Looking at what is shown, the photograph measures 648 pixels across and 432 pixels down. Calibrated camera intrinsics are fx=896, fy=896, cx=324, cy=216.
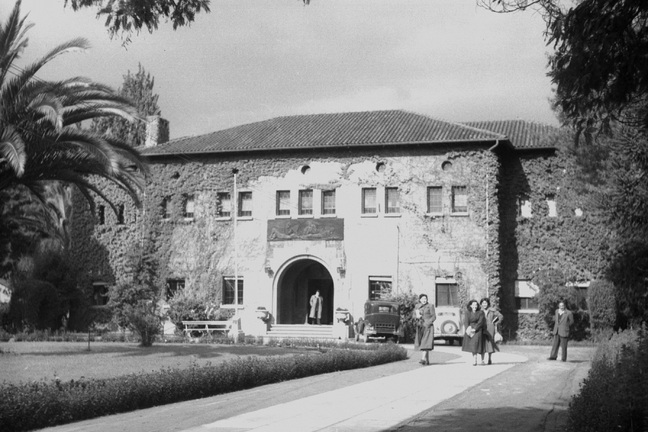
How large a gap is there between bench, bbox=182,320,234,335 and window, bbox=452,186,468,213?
11.1 m

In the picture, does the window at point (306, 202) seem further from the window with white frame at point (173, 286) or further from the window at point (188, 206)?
the window with white frame at point (173, 286)

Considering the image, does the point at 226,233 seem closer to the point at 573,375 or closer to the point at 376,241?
the point at 376,241

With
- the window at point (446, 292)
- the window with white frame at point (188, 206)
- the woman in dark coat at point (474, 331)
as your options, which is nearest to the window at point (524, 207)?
the window at point (446, 292)

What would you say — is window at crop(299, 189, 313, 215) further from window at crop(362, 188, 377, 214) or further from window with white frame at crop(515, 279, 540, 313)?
window with white frame at crop(515, 279, 540, 313)

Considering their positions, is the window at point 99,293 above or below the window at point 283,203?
below

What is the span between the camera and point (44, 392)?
12.9 meters

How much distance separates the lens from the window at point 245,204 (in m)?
42.8

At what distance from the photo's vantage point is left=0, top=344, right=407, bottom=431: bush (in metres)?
12.3

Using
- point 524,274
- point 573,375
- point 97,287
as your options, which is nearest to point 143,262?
point 97,287

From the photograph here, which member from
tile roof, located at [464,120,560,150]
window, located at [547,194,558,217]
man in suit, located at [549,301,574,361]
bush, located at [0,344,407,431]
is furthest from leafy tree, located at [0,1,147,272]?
window, located at [547,194,558,217]

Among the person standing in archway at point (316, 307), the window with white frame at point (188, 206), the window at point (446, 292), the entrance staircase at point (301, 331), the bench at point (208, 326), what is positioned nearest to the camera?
the bench at point (208, 326)

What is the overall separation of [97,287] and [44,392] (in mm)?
33128

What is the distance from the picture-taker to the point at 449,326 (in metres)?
35.3

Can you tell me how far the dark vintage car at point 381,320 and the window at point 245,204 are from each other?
896 cm
